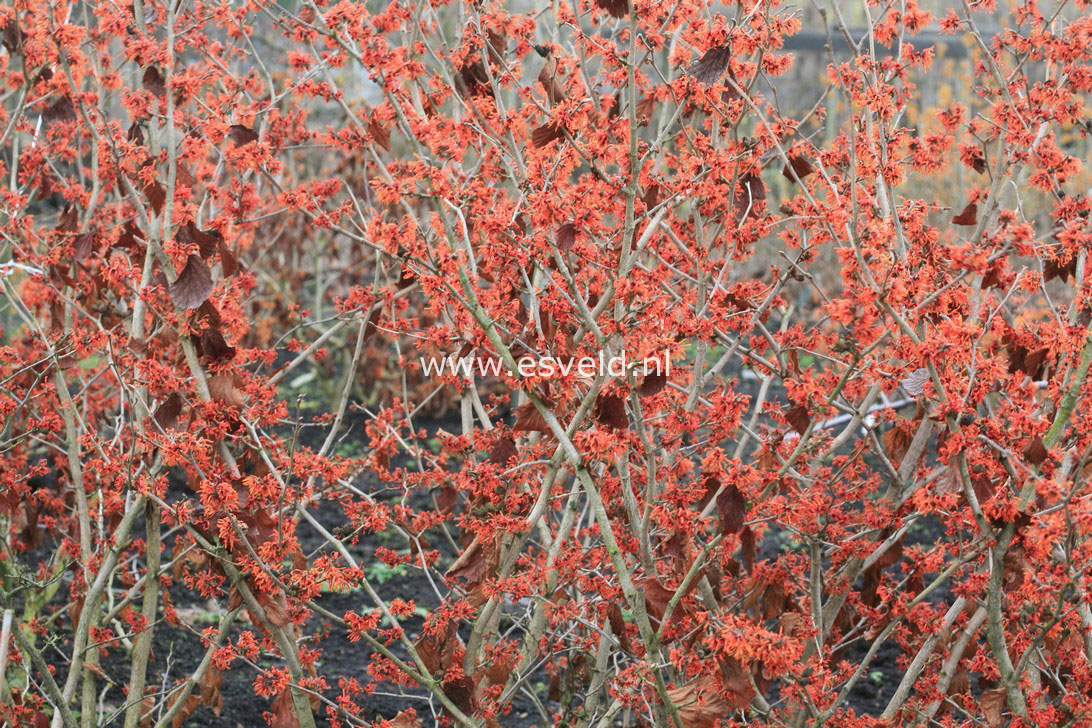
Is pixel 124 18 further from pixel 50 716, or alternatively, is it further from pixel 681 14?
pixel 50 716

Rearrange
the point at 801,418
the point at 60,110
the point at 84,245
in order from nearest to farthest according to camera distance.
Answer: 1. the point at 801,418
2. the point at 84,245
3. the point at 60,110

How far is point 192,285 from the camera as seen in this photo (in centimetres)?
308

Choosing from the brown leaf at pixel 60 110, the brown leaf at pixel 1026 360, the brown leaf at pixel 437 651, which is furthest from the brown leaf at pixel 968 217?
the brown leaf at pixel 60 110

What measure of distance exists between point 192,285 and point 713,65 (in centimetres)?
150

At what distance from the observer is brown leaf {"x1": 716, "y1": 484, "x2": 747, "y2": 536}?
2723 millimetres

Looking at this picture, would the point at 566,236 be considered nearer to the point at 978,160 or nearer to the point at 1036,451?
the point at 1036,451

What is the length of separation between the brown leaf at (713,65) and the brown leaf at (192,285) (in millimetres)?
1415

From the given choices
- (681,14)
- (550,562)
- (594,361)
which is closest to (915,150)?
(681,14)

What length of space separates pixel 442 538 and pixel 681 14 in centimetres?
401

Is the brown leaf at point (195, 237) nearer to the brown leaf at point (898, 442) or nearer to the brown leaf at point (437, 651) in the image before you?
the brown leaf at point (437, 651)

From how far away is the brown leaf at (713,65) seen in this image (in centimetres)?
268

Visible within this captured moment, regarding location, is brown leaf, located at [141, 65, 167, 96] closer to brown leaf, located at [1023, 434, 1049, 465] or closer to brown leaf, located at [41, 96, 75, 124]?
brown leaf, located at [41, 96, 75, 124]

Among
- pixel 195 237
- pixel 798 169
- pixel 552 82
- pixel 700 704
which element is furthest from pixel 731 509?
pixel 195 237

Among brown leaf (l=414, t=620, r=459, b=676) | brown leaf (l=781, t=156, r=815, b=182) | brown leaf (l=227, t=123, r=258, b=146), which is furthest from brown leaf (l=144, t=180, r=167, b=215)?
brown leaf (l=781, t=156, r=815, b=182)
